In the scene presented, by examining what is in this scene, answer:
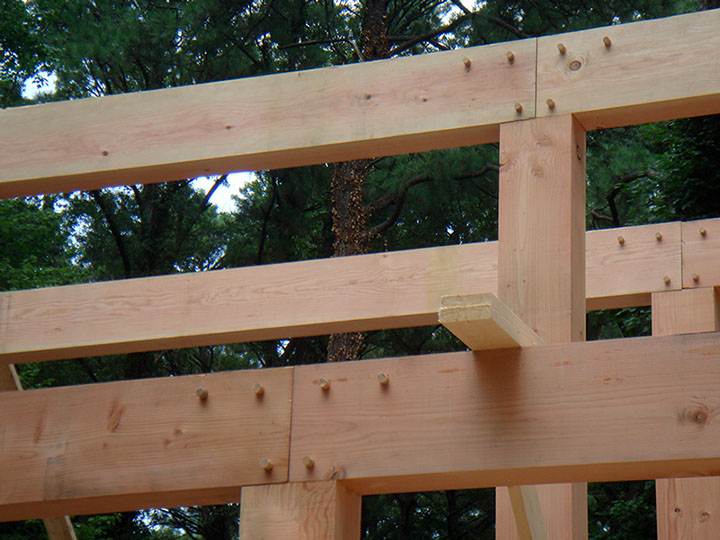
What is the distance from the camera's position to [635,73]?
278 cm

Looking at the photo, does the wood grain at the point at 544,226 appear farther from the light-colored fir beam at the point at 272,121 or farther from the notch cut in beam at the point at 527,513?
the notch cut in beam at the point at 527,513

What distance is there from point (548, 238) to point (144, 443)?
1189mm

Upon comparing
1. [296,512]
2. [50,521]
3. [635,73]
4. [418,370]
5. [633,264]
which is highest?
[633,264]

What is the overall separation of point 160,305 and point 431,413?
3213 mm

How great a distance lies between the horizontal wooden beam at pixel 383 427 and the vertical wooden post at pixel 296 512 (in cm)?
3

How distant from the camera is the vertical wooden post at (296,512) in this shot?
220 centimetres

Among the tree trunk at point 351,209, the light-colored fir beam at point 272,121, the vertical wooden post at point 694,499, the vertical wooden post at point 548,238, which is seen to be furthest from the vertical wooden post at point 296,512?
the tree trunk at point 351,209

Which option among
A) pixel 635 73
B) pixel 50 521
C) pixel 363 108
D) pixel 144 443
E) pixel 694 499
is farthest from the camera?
pixel 50 521

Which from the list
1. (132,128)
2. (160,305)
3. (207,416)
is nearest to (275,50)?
(160,305)

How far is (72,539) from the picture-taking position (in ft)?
18.4

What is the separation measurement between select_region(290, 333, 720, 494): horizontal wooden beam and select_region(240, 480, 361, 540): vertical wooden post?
4 cm

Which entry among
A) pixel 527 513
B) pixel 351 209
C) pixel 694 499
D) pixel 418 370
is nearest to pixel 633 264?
pixel 694 499

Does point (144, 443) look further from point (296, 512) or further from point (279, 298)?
point (279, 298)

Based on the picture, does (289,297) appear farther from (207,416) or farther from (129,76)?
(129,76)
